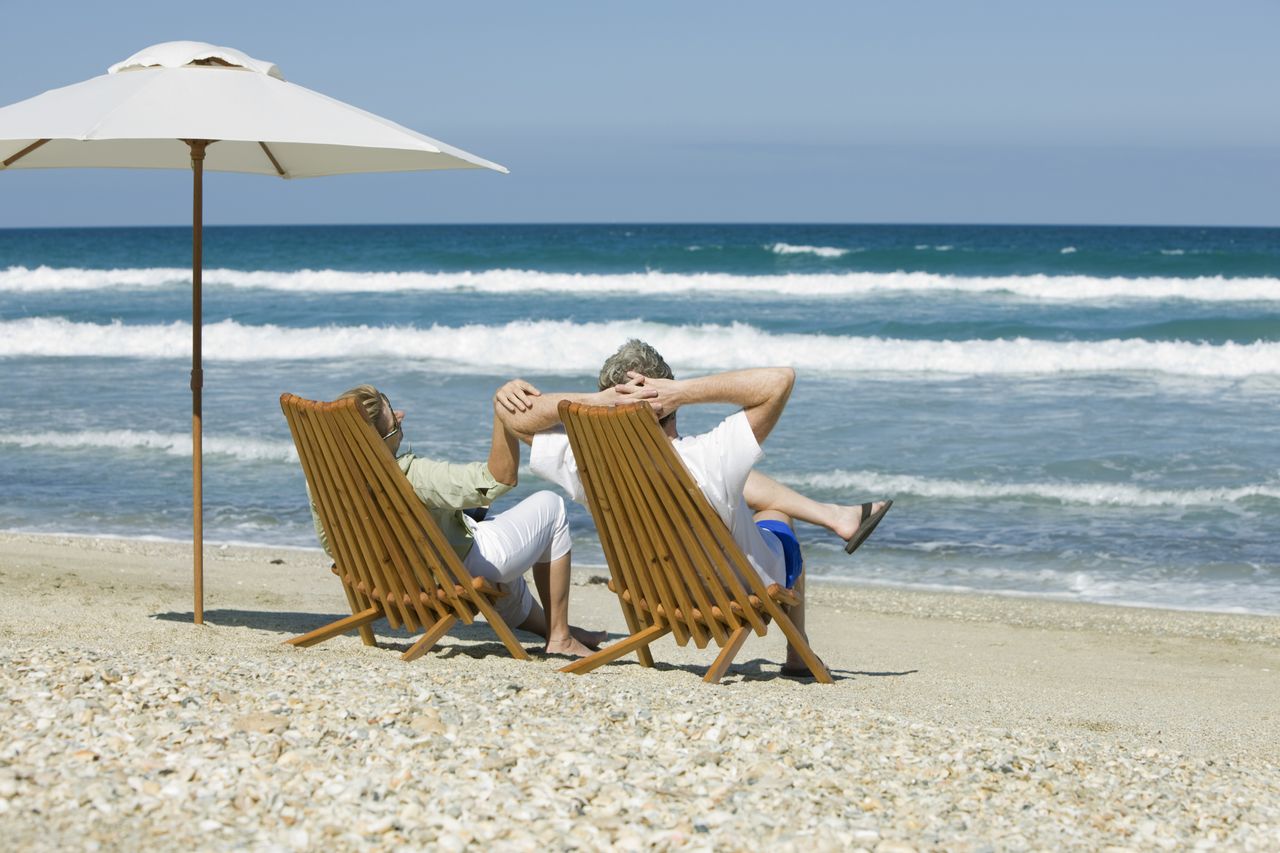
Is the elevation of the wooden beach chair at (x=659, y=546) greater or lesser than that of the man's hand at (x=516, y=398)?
lesser

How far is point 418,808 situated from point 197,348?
2.84 metres

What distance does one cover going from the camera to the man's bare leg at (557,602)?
4840 millimetres

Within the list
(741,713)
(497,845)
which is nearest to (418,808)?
(497,845)

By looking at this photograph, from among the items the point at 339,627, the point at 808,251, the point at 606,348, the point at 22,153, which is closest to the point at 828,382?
the point at 606,348

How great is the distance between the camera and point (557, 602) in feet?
16.0

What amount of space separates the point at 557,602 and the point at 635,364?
1.17 meters

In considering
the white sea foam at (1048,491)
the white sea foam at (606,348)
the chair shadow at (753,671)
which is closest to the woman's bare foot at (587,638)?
the chair shadow at (753,671)

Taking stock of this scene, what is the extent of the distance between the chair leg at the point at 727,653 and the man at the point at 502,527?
705 millimetres

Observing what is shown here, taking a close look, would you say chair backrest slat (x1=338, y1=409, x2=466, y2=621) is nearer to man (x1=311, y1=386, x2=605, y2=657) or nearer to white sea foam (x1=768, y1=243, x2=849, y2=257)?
man (x1=311, y1=386, x2=605, y2=657)

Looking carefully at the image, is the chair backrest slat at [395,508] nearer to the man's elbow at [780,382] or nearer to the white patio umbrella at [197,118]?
the white patio umbrella at [197,118]

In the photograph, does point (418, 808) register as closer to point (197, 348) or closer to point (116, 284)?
point (197, 348)

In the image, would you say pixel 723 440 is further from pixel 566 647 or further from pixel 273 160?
pixel 273 160

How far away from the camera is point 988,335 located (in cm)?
2056

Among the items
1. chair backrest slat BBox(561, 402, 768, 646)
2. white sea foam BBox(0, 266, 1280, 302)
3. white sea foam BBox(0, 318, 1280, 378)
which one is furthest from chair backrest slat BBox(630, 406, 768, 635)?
white sea foam BBox(0, 266, 1280, 302)
